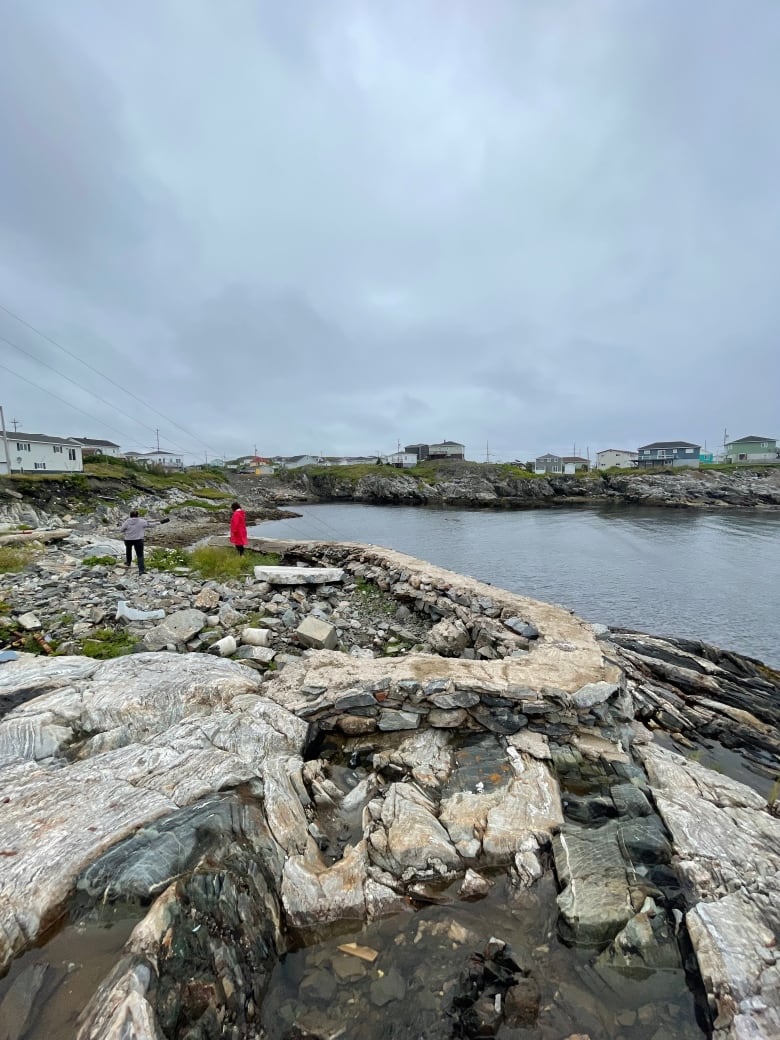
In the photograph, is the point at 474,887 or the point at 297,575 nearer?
the point at 474,887

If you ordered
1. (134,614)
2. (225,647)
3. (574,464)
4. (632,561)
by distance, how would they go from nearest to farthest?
1. (225,647)
2. (134,614)
3. (632,561)
4. (574,464)

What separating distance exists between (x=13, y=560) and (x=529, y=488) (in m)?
81.1

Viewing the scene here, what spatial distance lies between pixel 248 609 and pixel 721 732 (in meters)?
10.3

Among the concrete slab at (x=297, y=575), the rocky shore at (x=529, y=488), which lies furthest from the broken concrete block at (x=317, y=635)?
the rocky shore at (x=529, y=488)

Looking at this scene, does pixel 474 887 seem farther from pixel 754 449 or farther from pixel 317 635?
pixel 754 449

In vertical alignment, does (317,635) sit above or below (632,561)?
above

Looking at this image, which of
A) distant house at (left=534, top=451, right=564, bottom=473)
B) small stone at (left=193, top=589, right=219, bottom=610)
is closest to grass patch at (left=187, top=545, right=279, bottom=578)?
small stone at (left=193, top=589, right=219, bottom=610)

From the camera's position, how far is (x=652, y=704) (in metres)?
8.55

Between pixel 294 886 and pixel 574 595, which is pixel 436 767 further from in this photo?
pixel 574 595

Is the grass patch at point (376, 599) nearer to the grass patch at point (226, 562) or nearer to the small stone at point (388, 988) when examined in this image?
the grass patch at point (226, 562)

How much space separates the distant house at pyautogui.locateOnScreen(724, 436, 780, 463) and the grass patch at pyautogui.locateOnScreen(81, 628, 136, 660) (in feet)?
444

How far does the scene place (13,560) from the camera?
14.1 m

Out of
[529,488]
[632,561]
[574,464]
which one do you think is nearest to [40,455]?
[632,561]

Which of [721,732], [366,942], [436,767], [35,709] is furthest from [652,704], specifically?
[35,709]
